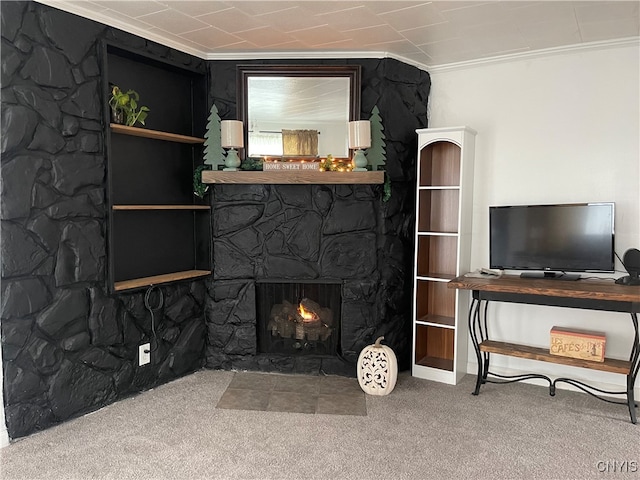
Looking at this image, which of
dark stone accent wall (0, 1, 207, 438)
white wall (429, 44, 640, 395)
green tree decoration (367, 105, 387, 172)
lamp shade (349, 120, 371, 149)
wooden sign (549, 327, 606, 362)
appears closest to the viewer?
dark stone accent wall (0, 1, 207, 438)

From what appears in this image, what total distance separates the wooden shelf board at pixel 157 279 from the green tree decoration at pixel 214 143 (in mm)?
793

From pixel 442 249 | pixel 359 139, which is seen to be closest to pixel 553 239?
pixel 442 249

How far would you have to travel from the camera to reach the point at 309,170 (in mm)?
3408

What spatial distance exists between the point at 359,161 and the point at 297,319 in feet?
4.30

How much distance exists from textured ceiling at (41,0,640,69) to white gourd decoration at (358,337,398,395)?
2069 millimetres

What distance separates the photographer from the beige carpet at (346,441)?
236cm

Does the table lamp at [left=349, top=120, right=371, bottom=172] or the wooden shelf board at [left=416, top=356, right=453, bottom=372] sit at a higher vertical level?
the table lamp at [left=349, top=120, right=371, bottom=172]

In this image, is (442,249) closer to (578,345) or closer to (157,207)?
(578,345)

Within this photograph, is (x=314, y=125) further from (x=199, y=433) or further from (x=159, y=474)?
(x=159, y=474)

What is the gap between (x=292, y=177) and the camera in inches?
135

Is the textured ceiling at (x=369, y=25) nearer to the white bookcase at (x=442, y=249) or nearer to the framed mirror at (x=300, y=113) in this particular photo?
the framed mirror at (x=300, y=113)

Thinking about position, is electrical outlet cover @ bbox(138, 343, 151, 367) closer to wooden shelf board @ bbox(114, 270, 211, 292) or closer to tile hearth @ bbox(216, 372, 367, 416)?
wooden shelf board @ bbox(114, 270, 211, 292)

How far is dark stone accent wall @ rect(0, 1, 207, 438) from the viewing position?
257 centimetres

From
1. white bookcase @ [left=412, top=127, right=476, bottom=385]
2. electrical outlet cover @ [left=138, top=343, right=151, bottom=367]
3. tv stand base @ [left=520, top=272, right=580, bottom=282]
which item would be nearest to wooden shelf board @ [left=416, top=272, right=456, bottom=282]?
white bookcase @ [left=412, top=127, right=476, bottom=385]
